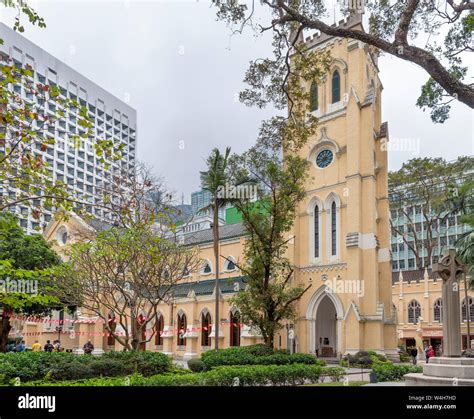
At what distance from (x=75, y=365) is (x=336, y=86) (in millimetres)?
25979

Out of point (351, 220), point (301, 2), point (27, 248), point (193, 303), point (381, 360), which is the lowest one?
point (381, 360)

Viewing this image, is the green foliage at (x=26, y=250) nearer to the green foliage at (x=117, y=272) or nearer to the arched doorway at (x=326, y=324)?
the green foliage at (x=117, y=272)

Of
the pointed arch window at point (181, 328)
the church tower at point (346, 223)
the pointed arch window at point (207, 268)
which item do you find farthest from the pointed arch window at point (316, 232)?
the pointed arch window at point (181, 328)

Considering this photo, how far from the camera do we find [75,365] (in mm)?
15555

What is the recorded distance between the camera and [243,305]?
2258cm

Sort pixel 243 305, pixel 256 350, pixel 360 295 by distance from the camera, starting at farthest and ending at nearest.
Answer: pixel 360 295 → pixel 243 305 → pixel 256 350

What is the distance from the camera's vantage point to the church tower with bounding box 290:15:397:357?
30391 mm

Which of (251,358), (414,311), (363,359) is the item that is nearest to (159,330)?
(363,359)

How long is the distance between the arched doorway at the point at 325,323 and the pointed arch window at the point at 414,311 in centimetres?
1198

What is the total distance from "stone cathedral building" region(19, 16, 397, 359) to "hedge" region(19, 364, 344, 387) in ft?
41.4
